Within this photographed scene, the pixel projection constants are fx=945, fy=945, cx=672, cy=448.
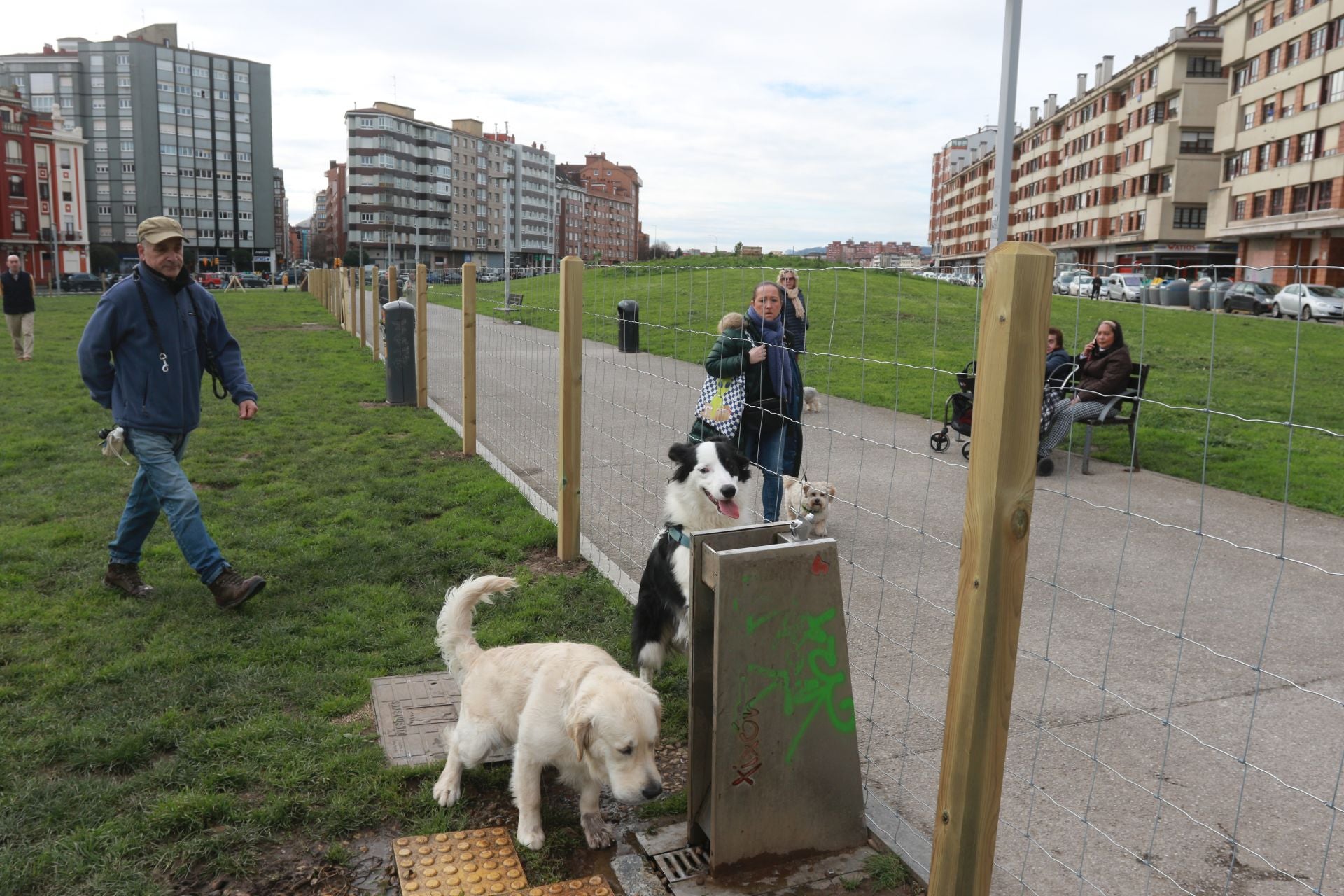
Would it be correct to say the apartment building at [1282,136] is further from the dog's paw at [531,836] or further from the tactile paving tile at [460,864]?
the tactile paving tile at [460,864]

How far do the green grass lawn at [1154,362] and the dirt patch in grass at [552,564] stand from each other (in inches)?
65.7

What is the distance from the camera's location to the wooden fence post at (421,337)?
11.7m

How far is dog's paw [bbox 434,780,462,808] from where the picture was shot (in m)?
3.44

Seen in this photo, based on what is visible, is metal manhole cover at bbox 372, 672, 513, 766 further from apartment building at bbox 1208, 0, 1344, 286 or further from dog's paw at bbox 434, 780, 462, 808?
apartment building at bbox 1208, 0, 1344, 286

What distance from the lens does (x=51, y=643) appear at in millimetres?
4711

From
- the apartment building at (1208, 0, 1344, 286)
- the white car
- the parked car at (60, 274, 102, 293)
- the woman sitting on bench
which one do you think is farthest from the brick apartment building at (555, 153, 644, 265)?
the woman sitting on bench

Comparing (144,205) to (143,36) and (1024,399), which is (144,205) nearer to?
(143,36)

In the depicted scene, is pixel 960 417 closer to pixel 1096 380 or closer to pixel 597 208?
pixel 1096 380

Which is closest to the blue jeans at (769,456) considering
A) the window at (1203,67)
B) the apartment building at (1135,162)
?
the apartment building at (1135,162)

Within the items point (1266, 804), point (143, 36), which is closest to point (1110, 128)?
point (1266, 804)

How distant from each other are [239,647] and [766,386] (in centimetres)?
372

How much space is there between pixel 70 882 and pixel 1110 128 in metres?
86.8

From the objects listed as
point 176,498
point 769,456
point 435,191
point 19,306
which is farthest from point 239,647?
point 435,191

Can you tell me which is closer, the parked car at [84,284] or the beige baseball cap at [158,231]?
the beige baseball cap at [158,231]
